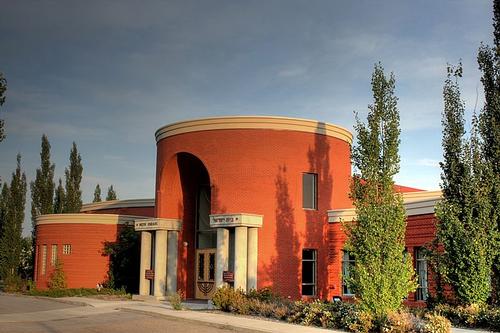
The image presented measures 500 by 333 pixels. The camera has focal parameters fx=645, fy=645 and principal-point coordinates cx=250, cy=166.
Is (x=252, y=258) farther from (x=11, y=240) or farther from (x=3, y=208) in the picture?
(x=3, y=208)

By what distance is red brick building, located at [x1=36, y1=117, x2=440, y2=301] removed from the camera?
3034cm

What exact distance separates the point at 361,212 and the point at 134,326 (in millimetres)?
8237

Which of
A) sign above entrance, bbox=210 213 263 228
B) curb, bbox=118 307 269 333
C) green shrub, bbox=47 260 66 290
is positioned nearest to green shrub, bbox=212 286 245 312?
curb, bbox=118 307 269 333

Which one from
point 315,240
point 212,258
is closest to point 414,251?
point 315,240

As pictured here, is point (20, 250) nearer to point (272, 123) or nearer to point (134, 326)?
point (272, 123)

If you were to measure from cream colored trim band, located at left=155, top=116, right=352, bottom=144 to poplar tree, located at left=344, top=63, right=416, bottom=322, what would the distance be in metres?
10.3

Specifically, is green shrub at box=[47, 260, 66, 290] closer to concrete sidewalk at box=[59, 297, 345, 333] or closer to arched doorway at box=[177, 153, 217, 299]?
arched doorway at box=[177, 153, 217, 299]

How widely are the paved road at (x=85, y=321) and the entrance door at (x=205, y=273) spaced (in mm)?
7301

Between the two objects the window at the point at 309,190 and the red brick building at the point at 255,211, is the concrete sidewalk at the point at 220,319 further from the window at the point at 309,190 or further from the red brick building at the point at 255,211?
the window at the point at 309,190

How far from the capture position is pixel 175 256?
3459 cm

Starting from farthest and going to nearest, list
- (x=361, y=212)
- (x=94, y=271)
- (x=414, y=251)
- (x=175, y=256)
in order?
(x=94, y=271) → (x=175, y=256) → (x=414, y=251) → (x=361, y=212)

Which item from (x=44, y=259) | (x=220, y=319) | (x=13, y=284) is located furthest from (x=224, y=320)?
(x=13, y=284)

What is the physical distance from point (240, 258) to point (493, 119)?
42.3ft

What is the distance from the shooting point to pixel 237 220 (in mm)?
29859
